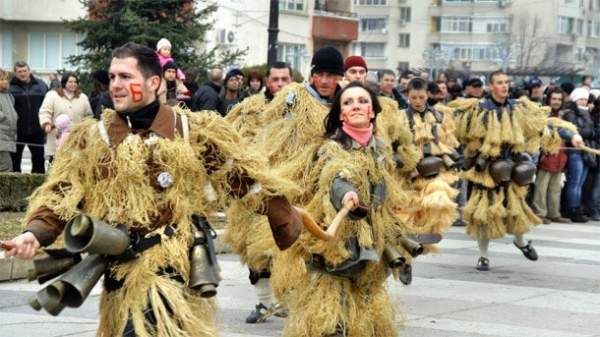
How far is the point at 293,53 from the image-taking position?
174 ft

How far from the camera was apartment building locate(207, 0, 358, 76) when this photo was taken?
4688 centimetres

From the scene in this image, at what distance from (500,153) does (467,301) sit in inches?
84.9

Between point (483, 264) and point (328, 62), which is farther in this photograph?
point (483, 264)

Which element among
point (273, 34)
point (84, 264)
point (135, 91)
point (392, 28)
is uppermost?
point (392, 28)

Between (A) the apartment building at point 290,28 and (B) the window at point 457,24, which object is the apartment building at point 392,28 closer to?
(B) the window at point 457,24

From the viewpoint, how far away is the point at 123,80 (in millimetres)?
5867

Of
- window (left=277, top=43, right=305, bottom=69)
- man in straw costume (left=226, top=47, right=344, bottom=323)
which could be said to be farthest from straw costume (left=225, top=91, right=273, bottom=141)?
window (left=277, top=43, right=305, bottom=69)

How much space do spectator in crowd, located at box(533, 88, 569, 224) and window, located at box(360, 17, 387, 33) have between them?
254 feet

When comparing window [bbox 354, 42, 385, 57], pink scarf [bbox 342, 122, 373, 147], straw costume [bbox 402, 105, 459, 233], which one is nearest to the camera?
pink scarf [bbox 342, 122, 373, 147]

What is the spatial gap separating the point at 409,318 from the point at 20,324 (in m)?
3.05

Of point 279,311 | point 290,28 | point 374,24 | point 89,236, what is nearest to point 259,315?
point 279,311

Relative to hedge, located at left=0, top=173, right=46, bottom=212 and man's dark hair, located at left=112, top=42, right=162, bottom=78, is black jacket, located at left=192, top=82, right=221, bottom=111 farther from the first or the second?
man's dark hair, located at left=112, top=42, right=162, bottom=78

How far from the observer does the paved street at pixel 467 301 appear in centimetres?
928

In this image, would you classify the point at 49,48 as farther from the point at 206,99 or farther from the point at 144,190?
the point at 144,190
